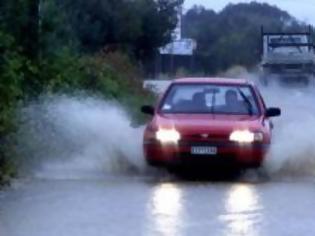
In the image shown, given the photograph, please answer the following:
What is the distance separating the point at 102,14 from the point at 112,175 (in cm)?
2709

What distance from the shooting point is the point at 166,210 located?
50.2ft

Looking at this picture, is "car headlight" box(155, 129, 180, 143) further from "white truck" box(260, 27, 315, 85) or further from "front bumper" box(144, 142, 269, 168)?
"white truck" box(260, 27, 315, 85)

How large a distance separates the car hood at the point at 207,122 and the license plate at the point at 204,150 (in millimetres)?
275

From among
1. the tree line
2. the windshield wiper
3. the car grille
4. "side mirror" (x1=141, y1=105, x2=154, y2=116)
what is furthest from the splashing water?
the tree line

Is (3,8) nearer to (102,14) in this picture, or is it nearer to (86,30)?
(86,30)

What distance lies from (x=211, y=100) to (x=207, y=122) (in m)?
1.14

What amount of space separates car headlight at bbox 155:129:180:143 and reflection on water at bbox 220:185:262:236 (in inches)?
52.5

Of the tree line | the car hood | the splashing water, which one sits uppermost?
the car hood

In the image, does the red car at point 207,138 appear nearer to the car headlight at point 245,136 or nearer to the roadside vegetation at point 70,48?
the car headlight at point 245,136

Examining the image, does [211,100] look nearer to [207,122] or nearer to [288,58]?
[207,122]

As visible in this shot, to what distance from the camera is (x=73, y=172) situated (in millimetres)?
20422

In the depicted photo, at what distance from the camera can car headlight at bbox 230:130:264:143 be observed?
19.2 m

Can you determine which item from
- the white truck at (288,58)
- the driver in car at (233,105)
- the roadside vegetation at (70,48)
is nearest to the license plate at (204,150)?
the driver in car at (233,105)

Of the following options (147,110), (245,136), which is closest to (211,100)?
(147,110)
